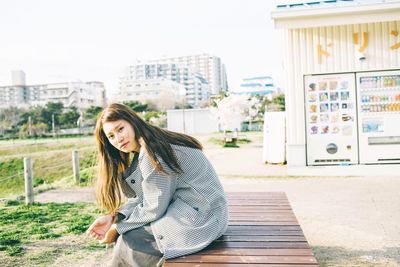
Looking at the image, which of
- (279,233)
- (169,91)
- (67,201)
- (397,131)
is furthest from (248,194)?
(169,91)

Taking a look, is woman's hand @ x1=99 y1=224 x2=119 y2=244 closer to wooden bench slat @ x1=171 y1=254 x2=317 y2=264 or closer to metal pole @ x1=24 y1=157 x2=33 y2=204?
wooden bench slat @ x1=171 y1=254 x2=317 y2=264

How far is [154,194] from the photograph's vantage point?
2.49m

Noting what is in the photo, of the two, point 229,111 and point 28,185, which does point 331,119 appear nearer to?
point 28,185

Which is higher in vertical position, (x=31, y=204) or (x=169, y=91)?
(x=169, y=91)

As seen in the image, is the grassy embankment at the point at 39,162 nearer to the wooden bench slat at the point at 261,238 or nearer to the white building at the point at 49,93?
the wooden bench slat at the point at 261,238

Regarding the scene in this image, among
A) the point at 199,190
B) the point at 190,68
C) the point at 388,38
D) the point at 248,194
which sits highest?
the point at 190,68

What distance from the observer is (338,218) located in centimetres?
579

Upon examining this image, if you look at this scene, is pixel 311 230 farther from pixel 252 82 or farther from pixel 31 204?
pixel 252 82

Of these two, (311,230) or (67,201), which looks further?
(67,201)

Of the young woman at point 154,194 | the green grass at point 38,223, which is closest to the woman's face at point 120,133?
the young woman at point 154,194

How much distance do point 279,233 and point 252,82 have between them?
123501 millimetres

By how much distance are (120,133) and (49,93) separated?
112 m

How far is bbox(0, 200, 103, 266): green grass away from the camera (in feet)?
→ 15.5

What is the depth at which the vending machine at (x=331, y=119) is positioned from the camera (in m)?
9.82
